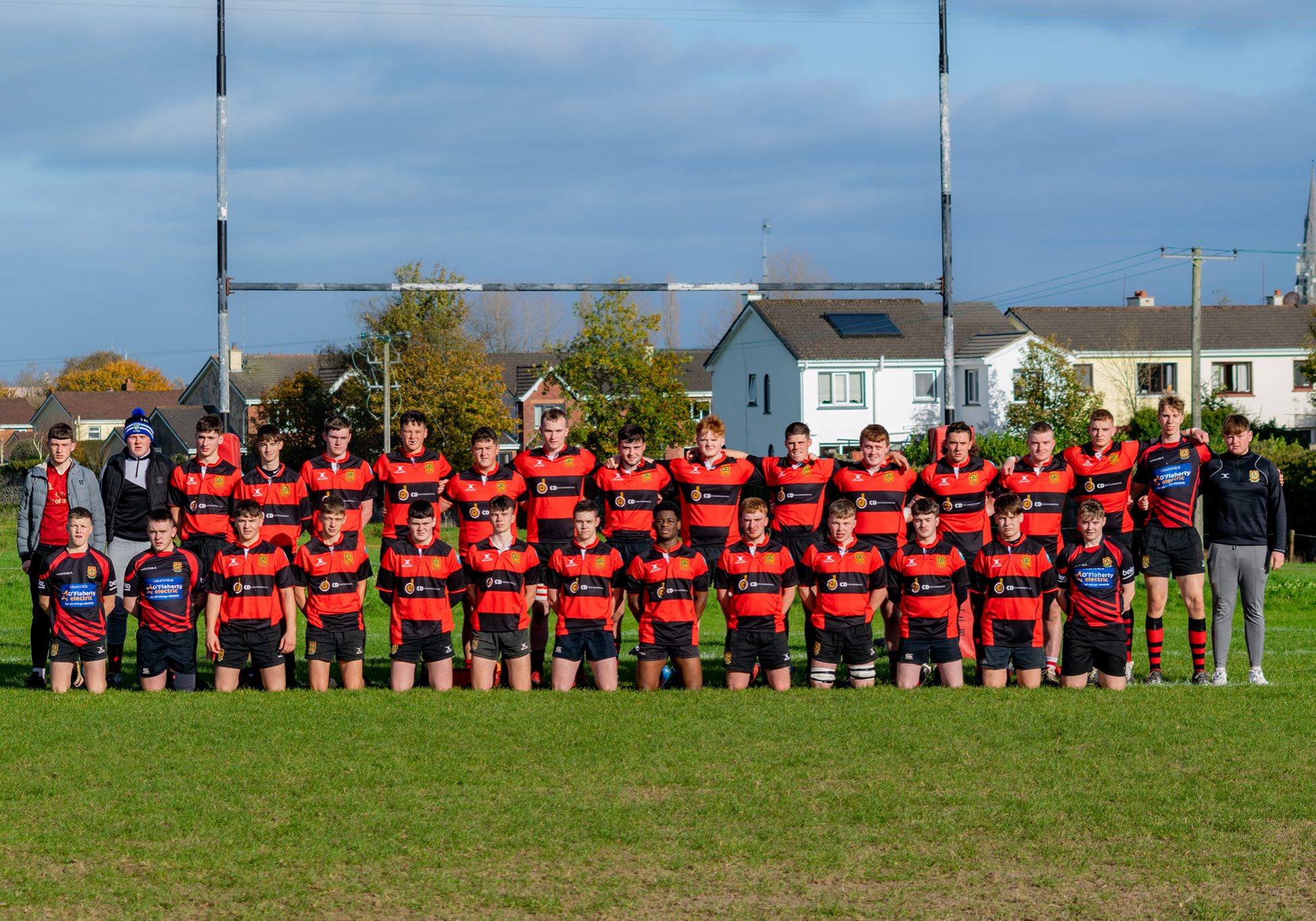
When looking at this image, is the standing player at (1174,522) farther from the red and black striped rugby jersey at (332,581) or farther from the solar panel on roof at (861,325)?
the solar panel on roof at (861,325)

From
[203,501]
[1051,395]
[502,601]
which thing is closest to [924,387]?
[1051,395]

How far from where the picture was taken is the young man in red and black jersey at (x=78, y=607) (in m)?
9.44

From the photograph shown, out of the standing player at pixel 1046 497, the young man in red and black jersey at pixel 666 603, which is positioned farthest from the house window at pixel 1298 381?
the young man in red and black jersey at pixel 666 603

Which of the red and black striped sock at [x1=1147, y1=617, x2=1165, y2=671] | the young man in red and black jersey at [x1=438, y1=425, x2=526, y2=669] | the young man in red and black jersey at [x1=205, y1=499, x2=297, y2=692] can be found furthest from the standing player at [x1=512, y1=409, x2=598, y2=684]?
the red and black striped sock at [x1=1147, y1=617, x2=1165, y2=671]

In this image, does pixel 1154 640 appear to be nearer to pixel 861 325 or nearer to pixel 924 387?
pixel 924 387

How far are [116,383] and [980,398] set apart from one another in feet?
248

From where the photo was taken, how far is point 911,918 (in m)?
5.05

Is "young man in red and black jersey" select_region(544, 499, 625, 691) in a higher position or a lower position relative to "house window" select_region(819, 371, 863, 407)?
lower

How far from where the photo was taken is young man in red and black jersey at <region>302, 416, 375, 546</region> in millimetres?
9984

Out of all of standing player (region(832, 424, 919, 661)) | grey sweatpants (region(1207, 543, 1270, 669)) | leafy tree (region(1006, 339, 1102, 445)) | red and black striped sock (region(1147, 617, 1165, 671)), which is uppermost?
leafy tree (region(1006, 339, 1102, 445))

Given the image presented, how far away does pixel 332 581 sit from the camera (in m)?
9.62

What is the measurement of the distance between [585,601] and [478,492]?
1152mm

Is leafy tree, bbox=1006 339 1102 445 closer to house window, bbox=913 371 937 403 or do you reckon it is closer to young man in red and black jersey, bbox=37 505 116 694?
house window, bbox=913 371 937 403

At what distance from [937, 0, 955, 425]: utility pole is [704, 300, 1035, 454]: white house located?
32917mm
